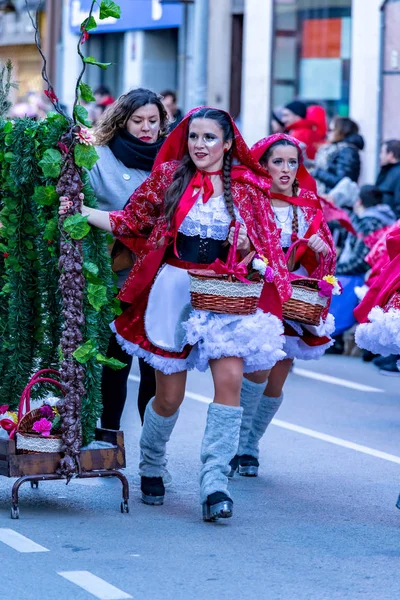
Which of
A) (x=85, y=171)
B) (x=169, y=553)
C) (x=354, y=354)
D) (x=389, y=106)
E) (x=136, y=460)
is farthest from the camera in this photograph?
(x=389, y=106)

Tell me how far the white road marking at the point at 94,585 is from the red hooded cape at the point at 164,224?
1.41 meters

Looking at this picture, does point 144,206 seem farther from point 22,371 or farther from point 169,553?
point 169,553

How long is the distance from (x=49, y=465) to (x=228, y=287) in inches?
45.0

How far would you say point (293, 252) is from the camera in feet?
24.6

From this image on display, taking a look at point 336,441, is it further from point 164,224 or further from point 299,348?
point 164,224

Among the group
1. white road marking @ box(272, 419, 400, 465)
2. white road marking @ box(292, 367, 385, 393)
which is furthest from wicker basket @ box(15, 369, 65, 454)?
white road marking @ box(292, 367, 385, 393)

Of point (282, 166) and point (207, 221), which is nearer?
point (207, 221)

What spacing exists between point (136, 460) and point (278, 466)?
79 centimetres

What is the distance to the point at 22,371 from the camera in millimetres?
6945

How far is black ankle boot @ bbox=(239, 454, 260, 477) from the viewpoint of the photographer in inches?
302

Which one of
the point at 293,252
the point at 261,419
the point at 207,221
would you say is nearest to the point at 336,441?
the point at 261,419

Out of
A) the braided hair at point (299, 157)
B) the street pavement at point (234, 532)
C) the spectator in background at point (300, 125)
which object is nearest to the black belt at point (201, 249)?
the braided hair at point (299, 157)

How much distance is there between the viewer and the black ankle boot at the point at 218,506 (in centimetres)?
631

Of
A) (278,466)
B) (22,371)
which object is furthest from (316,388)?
(22,371)
